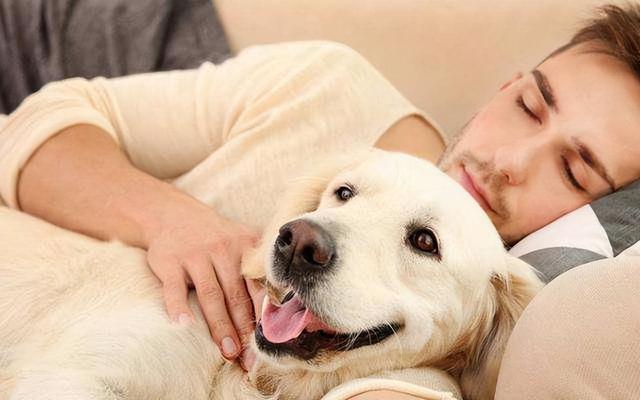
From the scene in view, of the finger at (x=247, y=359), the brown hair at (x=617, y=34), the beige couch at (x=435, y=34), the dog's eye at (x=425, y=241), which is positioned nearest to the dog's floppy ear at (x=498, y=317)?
the dog's eye at (x=425, y=241)

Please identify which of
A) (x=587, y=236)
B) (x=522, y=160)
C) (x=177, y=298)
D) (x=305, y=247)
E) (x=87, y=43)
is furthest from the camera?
(x=87, y=43)

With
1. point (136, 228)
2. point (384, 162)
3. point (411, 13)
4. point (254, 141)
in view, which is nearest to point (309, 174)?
point (384, 162)

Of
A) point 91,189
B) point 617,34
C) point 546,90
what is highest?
point 617,34

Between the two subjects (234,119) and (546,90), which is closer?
(546,90)

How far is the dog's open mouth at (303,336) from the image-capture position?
1069 mm

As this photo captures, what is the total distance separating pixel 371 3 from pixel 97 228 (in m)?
1.18

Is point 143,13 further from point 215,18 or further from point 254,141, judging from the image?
point 254,141

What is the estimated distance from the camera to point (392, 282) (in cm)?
109

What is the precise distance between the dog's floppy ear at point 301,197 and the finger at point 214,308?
2.8 inches

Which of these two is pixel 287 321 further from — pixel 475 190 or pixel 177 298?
pixel 475 190

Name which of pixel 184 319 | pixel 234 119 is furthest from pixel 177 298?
pixel 234 119

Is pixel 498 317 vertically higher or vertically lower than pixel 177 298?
higher

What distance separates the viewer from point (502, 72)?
212 centimetres

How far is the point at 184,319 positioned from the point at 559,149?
2.99 ft
